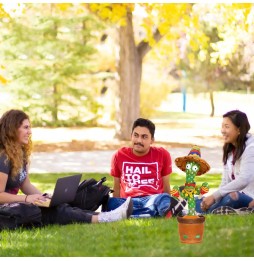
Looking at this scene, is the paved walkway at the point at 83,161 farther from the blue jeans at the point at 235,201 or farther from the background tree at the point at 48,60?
the background tree at the point at 48,60

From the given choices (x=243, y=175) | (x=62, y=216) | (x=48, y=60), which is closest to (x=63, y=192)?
(x=62, y=216)

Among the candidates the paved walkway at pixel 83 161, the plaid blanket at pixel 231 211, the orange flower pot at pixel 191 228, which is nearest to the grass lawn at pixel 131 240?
the orange flower pot at pixel 191 228

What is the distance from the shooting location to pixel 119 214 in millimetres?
5965

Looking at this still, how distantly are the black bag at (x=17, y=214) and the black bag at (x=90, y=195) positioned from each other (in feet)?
1.85

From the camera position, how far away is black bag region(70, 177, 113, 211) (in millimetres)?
6250

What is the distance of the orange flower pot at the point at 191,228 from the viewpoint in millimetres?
4832

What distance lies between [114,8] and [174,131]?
734cm

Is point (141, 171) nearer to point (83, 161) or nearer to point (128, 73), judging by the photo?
point (83, 161)

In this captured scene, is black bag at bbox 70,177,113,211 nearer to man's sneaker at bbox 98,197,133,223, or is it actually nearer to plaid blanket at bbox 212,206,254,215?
man's sneaker at bbox 98,197,133,223

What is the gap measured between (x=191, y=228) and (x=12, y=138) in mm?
1913

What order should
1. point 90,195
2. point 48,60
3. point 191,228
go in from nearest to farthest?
point 191,228
point 90,195
point 48,60

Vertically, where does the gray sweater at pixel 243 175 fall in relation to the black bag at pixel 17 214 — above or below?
above

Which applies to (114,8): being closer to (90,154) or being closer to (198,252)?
(90,154)

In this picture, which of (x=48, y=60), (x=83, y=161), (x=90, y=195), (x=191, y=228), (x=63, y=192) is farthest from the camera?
(x=48, y=60)
